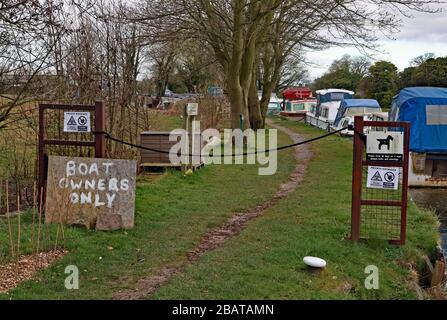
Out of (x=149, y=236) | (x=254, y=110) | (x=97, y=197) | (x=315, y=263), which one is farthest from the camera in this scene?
(x=254, y=110)

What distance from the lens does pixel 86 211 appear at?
331 inches

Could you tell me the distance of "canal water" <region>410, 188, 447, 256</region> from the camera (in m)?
12.3

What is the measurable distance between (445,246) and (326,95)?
116 feet

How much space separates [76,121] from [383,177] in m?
4.71

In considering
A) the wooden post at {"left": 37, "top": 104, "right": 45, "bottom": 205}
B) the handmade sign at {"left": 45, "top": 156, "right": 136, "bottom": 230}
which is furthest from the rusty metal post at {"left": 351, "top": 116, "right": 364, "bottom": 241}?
the wooden post at {"left": 37, "top": 104, "right": 45, "bottom": 205}

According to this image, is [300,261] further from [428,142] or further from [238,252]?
[428,142]

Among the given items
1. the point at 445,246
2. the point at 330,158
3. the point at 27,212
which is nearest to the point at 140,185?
the point at 27,212

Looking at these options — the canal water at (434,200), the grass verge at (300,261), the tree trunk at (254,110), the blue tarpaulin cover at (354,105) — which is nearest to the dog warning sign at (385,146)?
the grass verge at (300,261)

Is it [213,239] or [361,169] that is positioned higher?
[361,169]

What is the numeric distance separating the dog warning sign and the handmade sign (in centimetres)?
351

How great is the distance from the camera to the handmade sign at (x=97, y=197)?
27.4 feet

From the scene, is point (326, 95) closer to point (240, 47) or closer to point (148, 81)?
point (240, 47)

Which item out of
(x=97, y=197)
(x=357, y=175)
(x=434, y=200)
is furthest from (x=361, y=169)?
(x=434, y=200)

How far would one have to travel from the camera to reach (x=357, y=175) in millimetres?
7859
